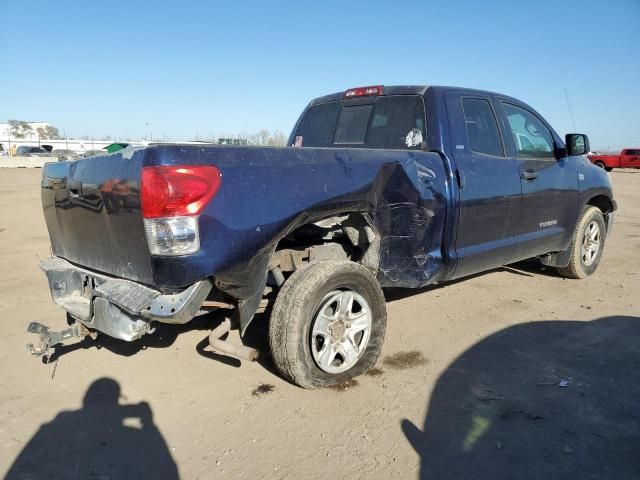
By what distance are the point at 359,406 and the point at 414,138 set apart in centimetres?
226

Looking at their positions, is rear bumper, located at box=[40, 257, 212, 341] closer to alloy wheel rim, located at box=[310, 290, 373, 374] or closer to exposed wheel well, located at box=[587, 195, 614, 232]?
alloy wheel rim, located at box=[310, 290, 373, 374]

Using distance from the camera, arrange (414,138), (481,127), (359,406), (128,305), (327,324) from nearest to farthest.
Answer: (128,305)
(359,406)
(327,324)
(414,138)
(481,127)

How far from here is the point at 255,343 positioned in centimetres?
421

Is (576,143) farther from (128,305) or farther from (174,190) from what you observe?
(128,305)

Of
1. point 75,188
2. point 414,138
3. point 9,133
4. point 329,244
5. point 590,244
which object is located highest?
point 414,138

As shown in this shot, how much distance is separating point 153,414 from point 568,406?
8.32 ft

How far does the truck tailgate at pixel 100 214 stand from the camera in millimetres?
2867

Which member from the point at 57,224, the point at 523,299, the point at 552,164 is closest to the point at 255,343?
the point at 57,224

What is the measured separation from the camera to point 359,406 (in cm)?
324

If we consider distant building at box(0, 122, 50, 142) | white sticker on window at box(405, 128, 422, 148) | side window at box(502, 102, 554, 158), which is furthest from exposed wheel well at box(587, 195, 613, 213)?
distant building at box(0, 122, 50, 142)

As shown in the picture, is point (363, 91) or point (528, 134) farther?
point (528, 134)

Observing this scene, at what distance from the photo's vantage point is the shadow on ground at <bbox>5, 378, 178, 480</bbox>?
258 cm

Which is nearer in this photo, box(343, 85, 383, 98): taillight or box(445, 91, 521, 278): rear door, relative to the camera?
box(445, 91, 521, 278): rear door

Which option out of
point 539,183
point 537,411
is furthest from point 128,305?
point 539,183
